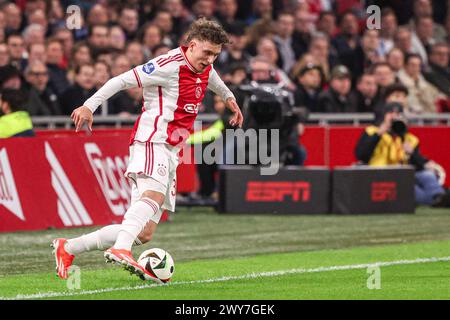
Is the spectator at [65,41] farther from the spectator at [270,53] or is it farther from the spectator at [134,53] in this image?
the spectator at [270,53]

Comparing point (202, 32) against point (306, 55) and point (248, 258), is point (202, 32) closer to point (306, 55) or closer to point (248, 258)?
point (248, 258)

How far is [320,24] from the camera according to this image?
24250 mm

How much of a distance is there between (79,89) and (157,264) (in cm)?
877

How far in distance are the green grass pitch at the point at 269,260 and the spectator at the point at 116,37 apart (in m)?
3.92

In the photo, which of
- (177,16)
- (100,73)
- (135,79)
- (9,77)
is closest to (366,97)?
(177,16)

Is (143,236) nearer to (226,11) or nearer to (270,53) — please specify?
(270,53)

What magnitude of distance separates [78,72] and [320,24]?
677 centimetres

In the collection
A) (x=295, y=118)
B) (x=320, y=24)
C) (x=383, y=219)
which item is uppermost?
(x=320, y=24)

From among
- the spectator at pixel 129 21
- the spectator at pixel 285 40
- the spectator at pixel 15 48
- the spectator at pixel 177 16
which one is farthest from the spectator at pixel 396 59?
the spectator at pixel 15 48

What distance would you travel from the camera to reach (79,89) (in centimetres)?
1881

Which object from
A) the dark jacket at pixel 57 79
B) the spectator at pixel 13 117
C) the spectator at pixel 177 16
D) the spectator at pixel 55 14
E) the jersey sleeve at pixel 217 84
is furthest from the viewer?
the spectator at pixel 177 16

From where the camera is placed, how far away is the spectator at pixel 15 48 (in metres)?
18.8

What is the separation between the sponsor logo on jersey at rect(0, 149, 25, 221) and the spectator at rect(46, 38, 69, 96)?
4466 millimetres
